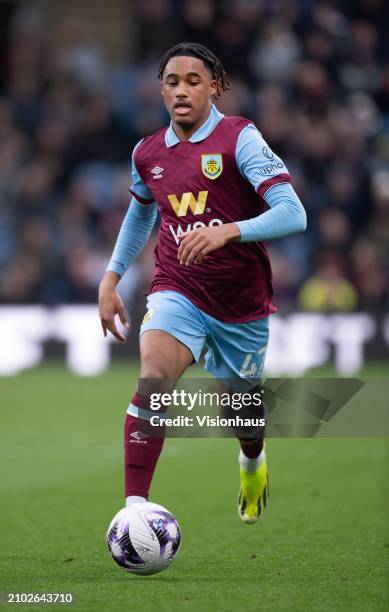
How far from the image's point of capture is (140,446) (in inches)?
206

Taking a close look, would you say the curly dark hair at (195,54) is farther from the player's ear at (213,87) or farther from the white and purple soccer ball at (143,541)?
the white and purple soccer ball at (143,541)

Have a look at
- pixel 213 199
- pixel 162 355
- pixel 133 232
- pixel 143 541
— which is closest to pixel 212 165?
pixel 213 199

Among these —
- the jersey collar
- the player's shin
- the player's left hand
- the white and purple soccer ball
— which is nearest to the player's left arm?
the player's left hand

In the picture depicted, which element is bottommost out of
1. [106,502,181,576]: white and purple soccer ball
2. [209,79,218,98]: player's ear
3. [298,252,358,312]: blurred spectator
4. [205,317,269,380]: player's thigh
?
[298,252,358,312]: blurred spectator

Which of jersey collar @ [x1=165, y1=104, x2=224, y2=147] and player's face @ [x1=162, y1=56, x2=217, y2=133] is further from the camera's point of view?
jersey collar @ [x1=165, y1=104, x2=224, y2=147]

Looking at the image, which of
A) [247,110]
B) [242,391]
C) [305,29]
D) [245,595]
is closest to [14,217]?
[247,110]

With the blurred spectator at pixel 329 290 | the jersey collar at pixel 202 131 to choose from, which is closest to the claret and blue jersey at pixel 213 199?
the jersey collar at pixel 202 131

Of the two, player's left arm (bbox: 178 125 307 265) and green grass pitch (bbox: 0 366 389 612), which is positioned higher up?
player's left arm (bbox: 178 125 307 265)

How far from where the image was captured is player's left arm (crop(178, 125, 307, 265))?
4973mm

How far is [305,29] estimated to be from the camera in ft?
55.7

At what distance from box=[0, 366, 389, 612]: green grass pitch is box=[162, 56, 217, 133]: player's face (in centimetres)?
197

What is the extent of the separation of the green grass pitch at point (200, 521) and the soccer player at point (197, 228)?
553mm

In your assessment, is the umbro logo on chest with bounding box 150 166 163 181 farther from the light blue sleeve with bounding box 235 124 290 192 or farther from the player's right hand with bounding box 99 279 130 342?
the player's right hand with bounding box 99 279 130 342

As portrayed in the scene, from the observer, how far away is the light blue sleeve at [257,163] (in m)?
5.35
